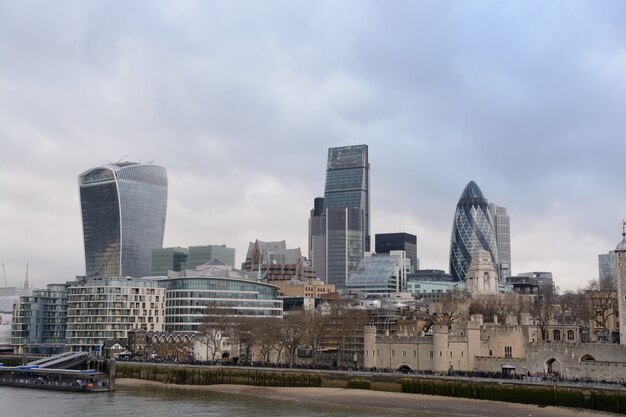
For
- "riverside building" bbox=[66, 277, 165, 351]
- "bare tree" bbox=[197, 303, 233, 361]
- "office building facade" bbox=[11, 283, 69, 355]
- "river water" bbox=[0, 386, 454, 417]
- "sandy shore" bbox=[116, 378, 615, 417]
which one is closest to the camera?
"sandy shore" bbox=[116, 378, 615, 417]

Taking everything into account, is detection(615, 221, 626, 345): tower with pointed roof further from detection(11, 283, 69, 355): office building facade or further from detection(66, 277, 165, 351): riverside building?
detection(11, 283, 69, 355): office building facade

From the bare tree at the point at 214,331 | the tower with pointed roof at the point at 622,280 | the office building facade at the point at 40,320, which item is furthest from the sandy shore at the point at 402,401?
the office building facade at the point at 40,320

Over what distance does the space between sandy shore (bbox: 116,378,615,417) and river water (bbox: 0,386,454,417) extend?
117 inches

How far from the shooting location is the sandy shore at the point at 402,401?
7638cm

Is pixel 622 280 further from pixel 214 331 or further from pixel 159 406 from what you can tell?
pixel 214 331

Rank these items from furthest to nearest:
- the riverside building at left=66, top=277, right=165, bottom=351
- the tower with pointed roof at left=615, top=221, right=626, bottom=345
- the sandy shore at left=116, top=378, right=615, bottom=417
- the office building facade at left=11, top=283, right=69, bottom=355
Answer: the office building facade at left=11, top=283, right=69, bottom=355 < the riverside building at left=66, top=277, right=165, bottom=351 < the tower with pointed roof at left=615, top=221, right=626, bottom=345 < the sandy shore at left=116, top=378, right=615, bottom=417

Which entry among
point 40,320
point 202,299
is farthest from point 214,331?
point 40,320

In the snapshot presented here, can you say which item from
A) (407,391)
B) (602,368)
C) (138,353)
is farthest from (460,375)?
(138,353)

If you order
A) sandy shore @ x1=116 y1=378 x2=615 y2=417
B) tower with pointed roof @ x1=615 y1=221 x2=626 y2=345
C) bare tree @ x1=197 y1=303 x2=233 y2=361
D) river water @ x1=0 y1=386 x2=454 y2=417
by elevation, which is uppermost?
tower with pointed roof @ x1=615 y1=221 x2=626 y2=345

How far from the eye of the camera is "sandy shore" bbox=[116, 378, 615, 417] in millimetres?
76375

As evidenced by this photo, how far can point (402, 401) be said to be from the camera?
87.3 metres

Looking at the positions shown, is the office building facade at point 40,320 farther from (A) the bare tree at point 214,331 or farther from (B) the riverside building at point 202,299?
(A) the bare tree at point 214,331

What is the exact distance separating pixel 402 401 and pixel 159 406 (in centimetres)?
2782

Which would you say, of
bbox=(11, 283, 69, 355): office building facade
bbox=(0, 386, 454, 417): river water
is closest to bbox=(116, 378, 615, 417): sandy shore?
bbox=(0, 386, 454, 417): river water
